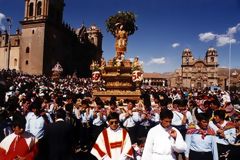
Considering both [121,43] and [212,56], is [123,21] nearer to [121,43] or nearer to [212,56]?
[121,43]

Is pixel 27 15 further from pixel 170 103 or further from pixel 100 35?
pixel 170 103

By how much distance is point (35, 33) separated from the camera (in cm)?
5412

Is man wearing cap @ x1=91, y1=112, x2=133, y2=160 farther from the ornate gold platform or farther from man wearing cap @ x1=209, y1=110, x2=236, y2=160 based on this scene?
the ornate gold platform

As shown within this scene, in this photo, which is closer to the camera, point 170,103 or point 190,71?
point 170,103

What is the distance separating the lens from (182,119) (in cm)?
890

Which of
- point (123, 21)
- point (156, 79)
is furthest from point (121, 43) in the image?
point (156, 79)

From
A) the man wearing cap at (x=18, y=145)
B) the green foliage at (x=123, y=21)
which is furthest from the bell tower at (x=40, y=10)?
the man wearing cap at (x=18, y=145)

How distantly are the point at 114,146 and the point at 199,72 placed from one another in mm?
105284

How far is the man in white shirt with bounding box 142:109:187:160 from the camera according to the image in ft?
16.0

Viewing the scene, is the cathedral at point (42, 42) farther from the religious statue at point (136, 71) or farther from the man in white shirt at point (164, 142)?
the man in white shirt at point (164, 142)

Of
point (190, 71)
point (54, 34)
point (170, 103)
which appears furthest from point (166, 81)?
point (170, 103)

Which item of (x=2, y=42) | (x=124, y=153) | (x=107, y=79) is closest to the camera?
(x=124, y=153)

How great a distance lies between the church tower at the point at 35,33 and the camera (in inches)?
2100

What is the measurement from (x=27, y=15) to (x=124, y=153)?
55.3 meters
